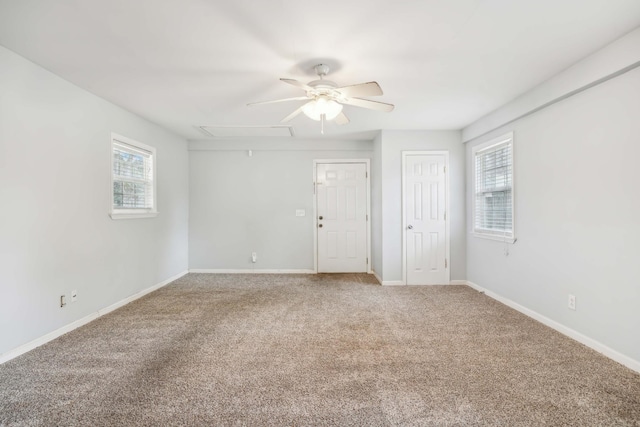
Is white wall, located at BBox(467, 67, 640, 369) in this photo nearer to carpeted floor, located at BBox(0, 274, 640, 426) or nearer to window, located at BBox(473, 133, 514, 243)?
window, located at BBox(473, 133, 514, 243)

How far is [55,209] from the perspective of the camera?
2.80 m

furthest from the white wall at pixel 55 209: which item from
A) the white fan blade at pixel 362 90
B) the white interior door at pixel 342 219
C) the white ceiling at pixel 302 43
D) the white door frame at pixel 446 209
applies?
the white door frame at pixel 446 209

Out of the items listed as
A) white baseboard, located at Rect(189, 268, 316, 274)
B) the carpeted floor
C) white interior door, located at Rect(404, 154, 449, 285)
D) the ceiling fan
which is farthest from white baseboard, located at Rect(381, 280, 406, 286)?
the ceiling fan

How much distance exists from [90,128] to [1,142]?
967mm

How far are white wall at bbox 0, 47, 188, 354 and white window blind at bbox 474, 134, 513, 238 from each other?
4.70 m

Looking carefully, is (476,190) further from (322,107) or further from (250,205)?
(250,205)

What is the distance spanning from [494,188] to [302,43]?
3149mm

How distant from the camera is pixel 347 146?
5523mm

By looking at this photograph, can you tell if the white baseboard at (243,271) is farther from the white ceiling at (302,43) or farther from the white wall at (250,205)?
the white ceiling at (302,43)

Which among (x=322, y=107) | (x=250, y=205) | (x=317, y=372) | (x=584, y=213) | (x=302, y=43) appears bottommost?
(x=317, y=372)

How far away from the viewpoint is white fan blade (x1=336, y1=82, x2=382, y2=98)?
2.30 meters

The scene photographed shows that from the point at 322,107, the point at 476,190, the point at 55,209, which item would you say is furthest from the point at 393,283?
the point at 55,209

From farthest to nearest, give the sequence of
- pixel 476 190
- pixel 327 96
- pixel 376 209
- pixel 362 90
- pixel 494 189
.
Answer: pixel 376 209
pixel 476 190
pixel 494 189
pixel 327 96
pixel 362 90

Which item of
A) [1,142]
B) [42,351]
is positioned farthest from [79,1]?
[42,351]
